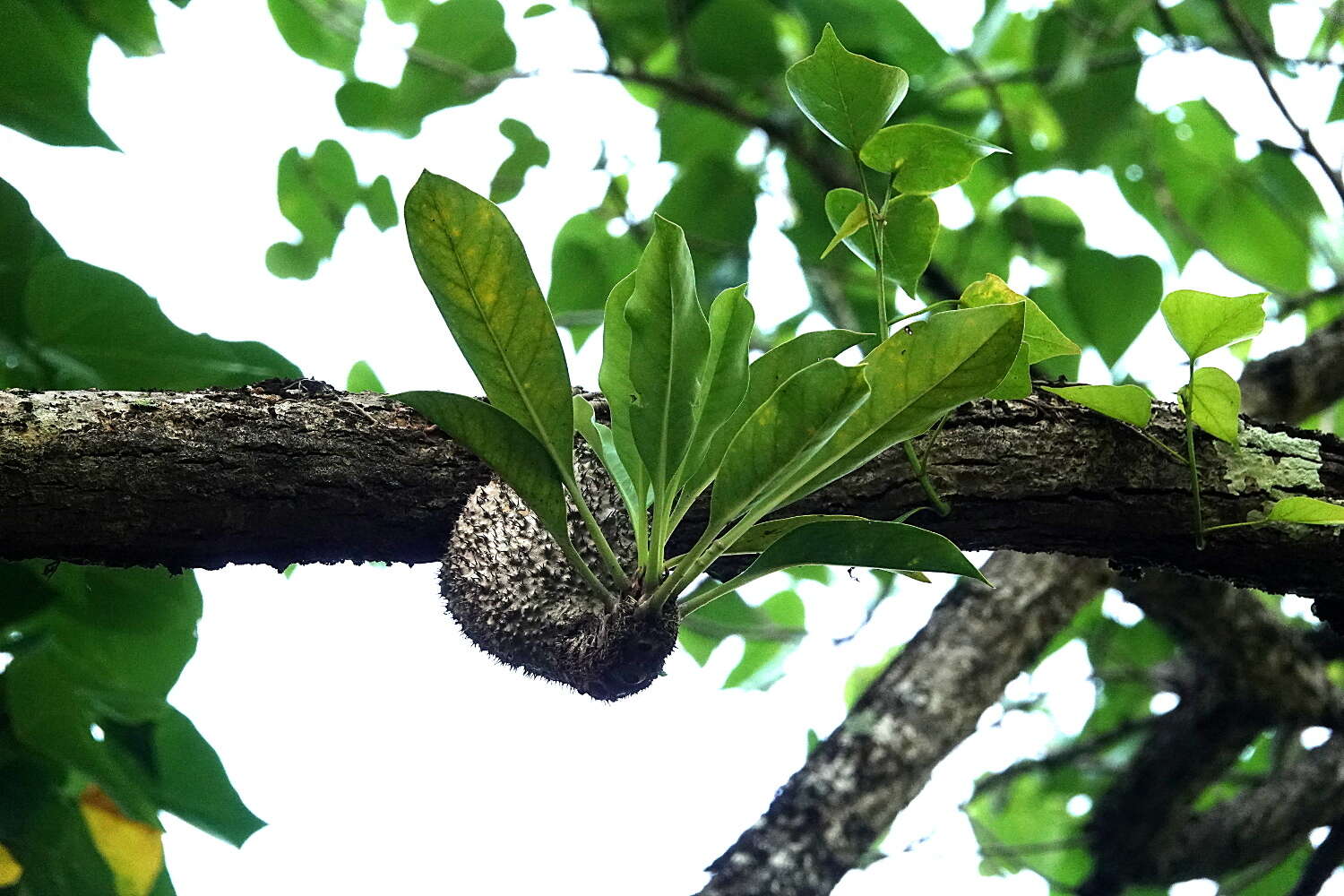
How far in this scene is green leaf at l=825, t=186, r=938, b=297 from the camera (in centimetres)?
62

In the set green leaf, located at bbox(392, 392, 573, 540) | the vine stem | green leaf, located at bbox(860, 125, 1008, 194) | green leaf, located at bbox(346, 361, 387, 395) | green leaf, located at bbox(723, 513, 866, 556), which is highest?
green leaf, located at bbox(346, 361, 387, 395)

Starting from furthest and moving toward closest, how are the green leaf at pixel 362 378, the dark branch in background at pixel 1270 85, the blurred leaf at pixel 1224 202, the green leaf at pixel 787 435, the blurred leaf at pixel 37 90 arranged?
the blurred leaf at pixel 1224 202 → the green leaf at pixel 362 378 → the dark branch in background at pixel 1270 85 → the blurred leaf at pixel 37 90 → the green leaf at pixel 787 435

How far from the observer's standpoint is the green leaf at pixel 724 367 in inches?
20.9

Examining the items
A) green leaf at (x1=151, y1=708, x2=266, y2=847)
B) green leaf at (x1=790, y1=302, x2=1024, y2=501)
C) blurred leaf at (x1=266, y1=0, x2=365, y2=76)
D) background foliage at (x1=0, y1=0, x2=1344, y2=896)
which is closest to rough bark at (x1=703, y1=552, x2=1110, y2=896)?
background foliage at (x1=0, y1=0, x2=1344, y2=896)

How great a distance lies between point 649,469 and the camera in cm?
52

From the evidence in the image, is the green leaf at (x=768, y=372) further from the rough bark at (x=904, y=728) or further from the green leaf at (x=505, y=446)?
the rough bark at (x=904, y=728)

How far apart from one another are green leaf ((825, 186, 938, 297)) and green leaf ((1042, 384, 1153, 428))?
100 millimetres

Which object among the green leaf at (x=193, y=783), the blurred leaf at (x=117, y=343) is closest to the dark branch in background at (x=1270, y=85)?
the blurred leaf at (x=117, y=343)

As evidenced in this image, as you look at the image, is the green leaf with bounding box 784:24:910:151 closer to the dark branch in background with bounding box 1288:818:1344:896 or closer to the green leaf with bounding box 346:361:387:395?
the green leaf with bounding box 346:361:387:395

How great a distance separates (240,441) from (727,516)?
0.29 meters

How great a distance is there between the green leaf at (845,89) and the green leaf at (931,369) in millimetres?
141

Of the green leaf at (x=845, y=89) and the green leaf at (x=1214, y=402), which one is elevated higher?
the green leaf at (x=845, y=89)

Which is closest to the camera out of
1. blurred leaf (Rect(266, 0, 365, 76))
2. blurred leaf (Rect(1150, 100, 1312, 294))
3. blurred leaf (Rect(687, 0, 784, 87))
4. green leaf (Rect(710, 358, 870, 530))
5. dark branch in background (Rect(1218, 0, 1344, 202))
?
green leaf (Rect(710, 358, 870, 530))

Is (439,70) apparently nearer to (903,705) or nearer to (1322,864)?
(903,705)
